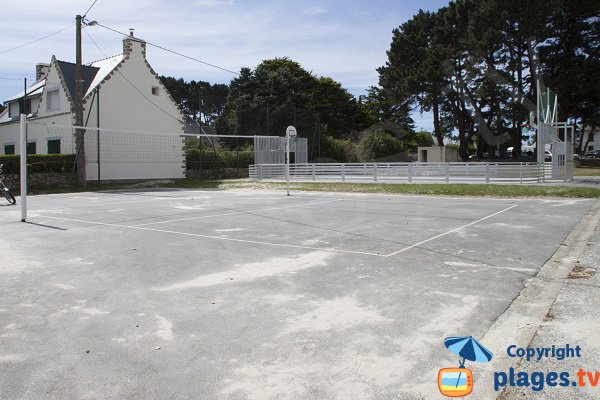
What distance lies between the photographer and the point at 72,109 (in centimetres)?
2872

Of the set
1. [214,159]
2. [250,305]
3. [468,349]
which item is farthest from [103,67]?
[468,349]

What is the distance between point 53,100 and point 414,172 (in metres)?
23.6

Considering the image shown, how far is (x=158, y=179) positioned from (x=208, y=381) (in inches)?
1140

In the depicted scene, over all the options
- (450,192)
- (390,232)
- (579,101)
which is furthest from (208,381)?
(579,101)

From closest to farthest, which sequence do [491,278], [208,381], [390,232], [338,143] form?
→ [208,381] < [491,278] < [390,232] < [338,143]

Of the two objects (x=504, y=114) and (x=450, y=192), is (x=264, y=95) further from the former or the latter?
(x=450, y=192)

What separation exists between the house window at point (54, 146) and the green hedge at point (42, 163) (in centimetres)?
437

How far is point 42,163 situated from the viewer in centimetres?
2442

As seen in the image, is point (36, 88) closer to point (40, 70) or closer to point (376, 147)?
point (40, 70)

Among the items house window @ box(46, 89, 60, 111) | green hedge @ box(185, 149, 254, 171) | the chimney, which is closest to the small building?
green hedge @ box(185, 149, 254, 171)

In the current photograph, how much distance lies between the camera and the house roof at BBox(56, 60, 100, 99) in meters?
30.1

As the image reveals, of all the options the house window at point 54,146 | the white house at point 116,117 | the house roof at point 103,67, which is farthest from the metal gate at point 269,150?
the house window at point 54,146

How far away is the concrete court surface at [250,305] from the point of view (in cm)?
328

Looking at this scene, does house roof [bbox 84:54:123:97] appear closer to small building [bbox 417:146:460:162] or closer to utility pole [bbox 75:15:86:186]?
utility pole [bbox 75:15:86:186]
